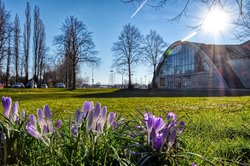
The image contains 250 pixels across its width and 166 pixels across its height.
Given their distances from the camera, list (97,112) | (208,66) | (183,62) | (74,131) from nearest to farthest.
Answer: (97,112) < (74,131) < (208,66) < (183,62)

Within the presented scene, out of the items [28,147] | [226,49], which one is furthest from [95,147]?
[226,49]

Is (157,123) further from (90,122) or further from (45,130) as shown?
(45,130)

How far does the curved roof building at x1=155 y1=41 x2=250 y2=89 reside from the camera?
44688 millimetres

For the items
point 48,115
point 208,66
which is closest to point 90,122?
point 48,115

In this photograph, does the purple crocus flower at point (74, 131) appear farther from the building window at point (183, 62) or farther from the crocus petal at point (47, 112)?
the building window at point (183, 62)

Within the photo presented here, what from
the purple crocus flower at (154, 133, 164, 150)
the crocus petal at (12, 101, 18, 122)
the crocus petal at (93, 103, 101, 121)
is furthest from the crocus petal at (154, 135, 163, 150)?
the crocus petal at (12, 101, 18, 122)

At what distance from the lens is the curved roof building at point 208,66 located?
1759 inches

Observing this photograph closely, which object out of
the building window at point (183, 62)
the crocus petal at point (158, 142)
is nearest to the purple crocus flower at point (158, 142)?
the crocus petal at point (158, 142)

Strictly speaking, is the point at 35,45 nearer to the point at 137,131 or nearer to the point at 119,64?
Answer: the point at 119,64

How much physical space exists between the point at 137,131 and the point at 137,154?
25cm

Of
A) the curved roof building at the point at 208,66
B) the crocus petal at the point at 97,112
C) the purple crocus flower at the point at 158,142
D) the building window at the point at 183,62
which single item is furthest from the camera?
the building window at the point at 183,62

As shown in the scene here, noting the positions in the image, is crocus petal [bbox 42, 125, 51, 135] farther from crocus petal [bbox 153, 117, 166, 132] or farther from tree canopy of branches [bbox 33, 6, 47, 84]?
tree canopy of branches [bbox 33, 6, 47, 84]

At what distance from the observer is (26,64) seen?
4681 centimetres

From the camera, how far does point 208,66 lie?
46250 mm
